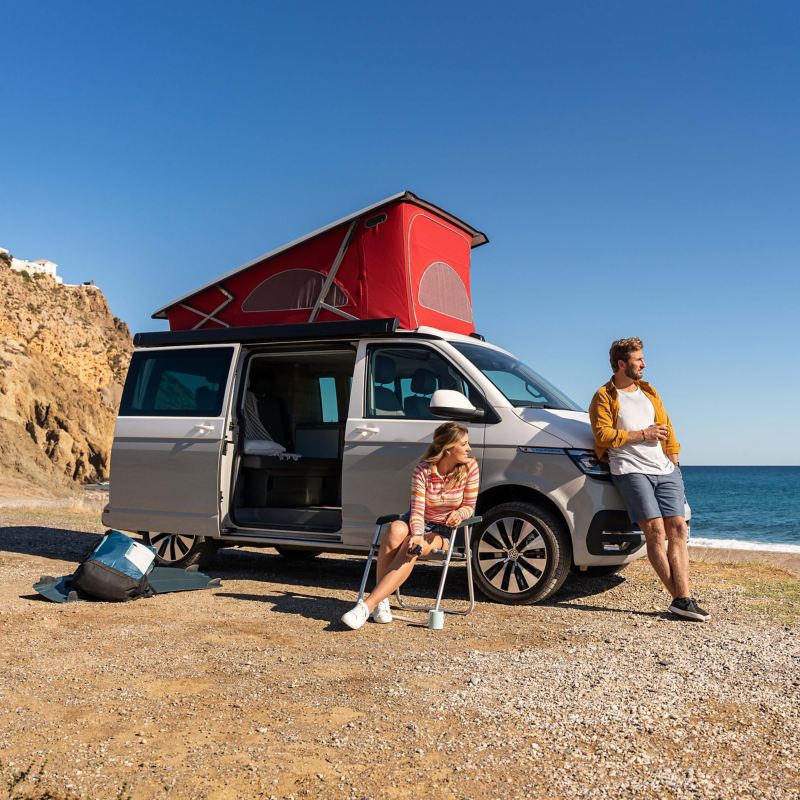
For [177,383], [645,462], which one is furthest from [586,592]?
[177,383]

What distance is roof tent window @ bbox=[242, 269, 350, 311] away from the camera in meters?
7.57

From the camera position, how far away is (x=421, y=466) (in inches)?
243

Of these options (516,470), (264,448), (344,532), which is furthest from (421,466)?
(264,448)

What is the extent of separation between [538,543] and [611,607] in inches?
33.8

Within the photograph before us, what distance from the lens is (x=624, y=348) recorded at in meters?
6.52

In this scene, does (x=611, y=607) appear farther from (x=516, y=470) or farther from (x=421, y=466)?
(x=421, y=466)

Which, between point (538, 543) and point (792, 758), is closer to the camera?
point (792, 758)

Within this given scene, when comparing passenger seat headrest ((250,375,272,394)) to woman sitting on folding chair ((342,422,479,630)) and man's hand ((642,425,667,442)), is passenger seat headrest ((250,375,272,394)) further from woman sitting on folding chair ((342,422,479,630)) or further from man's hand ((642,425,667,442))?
man's hand ((642,425,667,442))

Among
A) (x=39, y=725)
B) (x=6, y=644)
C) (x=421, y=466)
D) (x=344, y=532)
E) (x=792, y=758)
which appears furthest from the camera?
(x=344, y=532)

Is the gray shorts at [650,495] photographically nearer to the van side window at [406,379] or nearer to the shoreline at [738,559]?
the van side window at [406,379]

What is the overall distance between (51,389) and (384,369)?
43.6m

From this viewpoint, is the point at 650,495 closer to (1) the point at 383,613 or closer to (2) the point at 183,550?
(1) the point at 383,613

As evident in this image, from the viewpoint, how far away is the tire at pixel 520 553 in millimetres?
6367

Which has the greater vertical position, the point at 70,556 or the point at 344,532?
the point at 344,532
